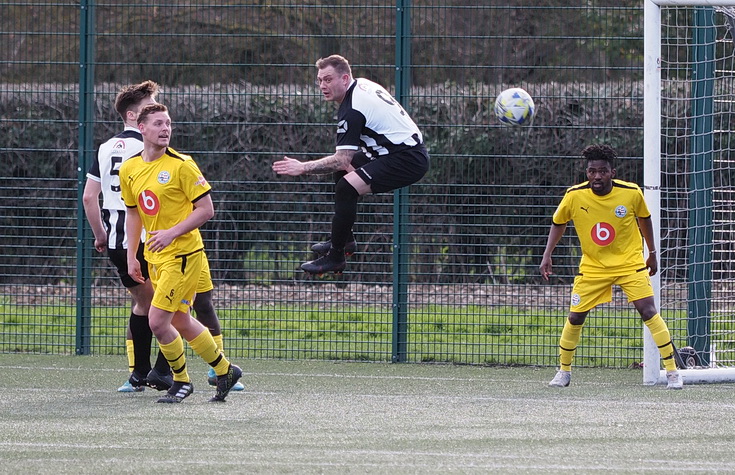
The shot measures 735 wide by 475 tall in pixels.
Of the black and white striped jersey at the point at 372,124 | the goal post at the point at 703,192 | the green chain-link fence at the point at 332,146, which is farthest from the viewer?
the green chain-link fence at the point at 332,146

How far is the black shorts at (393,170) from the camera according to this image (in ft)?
25.6

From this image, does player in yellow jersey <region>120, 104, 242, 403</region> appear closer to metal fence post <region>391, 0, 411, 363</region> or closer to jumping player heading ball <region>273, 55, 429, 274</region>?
jumping player heading ball <region>273, 55, 429, 274</region>

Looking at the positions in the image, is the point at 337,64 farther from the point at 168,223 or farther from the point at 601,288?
the point at 601,288

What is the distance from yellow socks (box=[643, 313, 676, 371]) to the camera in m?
8.46

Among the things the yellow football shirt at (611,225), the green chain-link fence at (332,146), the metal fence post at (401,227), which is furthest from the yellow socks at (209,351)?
the yellow football shirt at (611,225)

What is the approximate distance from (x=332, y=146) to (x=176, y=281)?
162 inches

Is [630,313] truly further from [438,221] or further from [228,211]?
[228,211]

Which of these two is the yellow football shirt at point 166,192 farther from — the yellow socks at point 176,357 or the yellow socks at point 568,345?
the yellow socks at point 568,345

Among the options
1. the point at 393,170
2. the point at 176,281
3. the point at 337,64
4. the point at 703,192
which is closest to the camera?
the point at 176,281

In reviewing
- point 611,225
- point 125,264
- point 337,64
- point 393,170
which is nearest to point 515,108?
point 611,225

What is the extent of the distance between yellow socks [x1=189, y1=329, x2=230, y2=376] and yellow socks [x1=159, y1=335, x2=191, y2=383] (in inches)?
4.2

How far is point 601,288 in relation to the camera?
8750mm

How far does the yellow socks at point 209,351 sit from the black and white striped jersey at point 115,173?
97 cm

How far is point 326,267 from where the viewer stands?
7793mm
